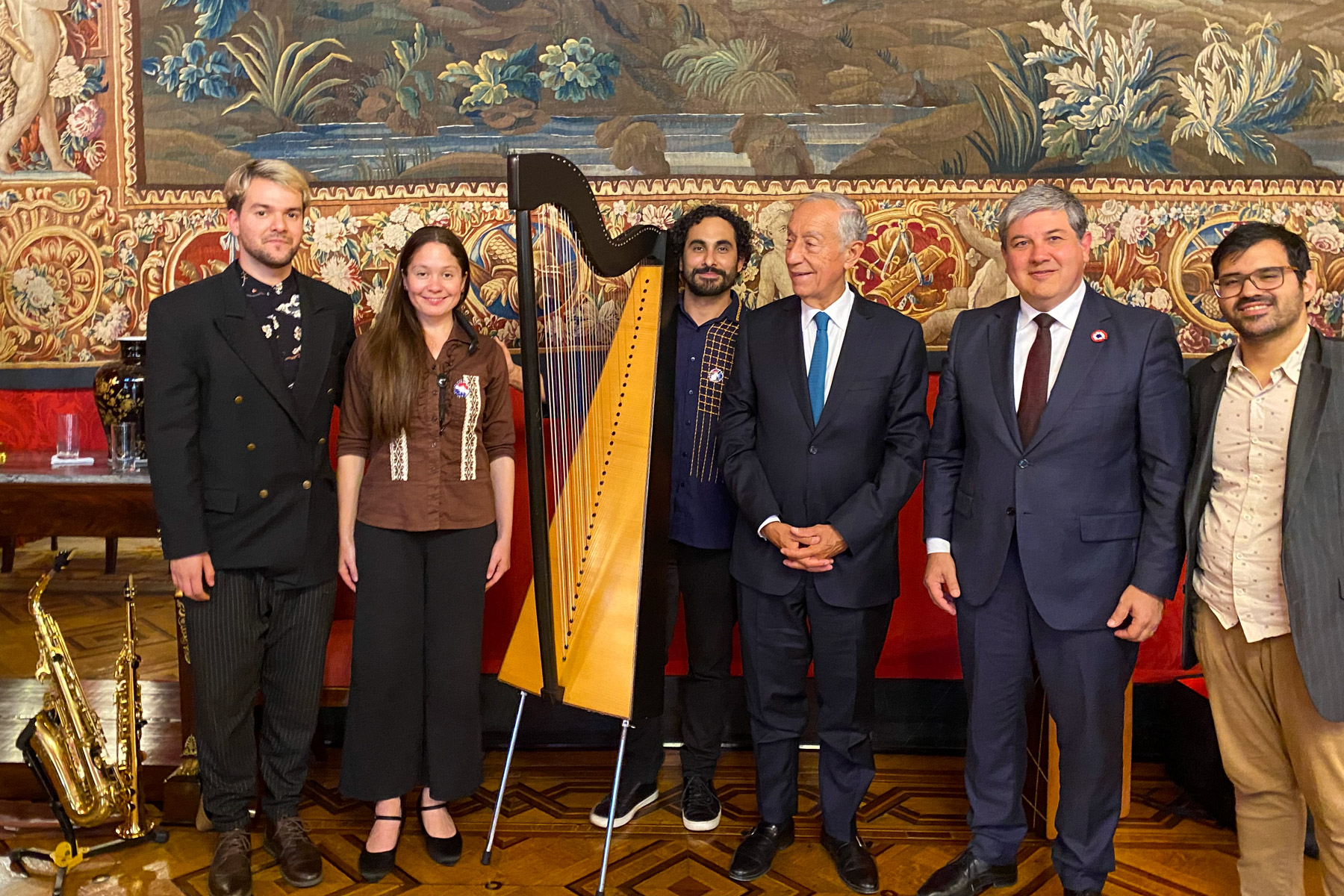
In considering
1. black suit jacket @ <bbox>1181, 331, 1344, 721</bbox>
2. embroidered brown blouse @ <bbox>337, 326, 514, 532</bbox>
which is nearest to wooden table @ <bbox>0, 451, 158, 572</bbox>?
embroidered brown blouse @ <bbox>337, 326, 514, 532</bbox>

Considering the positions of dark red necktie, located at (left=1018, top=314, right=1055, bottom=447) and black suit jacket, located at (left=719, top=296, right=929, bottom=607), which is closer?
dark red necktie, located at (left=1018, top=314, right=1055, bottom=447)

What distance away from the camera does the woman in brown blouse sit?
232cm

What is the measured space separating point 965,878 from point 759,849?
487 millimetres

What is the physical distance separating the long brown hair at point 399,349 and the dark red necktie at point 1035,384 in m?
1.31

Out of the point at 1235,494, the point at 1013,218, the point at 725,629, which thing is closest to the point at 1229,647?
the point at 1235,494

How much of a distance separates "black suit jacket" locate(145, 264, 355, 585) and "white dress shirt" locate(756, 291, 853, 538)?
1.09 m

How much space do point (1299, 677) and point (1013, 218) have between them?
3.59ft

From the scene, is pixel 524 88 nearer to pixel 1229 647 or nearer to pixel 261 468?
pixel 261 468

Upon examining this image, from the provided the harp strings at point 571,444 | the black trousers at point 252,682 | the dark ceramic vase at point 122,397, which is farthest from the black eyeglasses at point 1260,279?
the dark ceramic vase at point 122,397

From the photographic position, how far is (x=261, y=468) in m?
2.29

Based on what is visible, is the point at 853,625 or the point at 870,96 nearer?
the point at 853,625

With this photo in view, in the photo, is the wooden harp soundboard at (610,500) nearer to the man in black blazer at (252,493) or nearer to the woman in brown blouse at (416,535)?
the woman in brown blouse at (416,535)

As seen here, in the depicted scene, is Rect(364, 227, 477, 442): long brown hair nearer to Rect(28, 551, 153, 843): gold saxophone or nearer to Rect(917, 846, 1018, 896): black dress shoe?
Rect(28, 551, 153, 843): gold saxophone

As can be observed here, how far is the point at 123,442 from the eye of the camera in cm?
289
